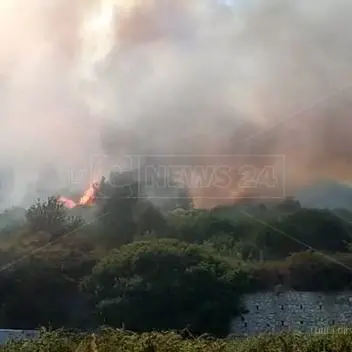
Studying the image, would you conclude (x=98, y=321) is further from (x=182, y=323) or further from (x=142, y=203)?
(x=142, y=203)

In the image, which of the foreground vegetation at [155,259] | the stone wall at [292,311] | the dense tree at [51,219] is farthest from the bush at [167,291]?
the dense tree at [51,219]

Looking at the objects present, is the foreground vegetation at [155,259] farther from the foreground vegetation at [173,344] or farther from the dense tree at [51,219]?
the foreground vegetation at [173,344]

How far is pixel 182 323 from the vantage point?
14875 mm

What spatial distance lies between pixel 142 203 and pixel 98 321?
586 centimetres

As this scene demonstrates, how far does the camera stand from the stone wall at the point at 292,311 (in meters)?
15.3

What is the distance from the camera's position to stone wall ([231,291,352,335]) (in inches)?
604

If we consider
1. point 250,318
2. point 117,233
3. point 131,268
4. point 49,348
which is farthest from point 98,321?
point 49,348

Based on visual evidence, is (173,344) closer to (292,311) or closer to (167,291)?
(167,291)

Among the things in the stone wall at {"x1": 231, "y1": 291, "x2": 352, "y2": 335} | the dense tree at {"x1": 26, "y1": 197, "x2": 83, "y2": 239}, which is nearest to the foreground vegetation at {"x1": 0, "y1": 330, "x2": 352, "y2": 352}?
the stone wall at {"x1": 231, "y1": 291, "x2": 352, "y2": 335}

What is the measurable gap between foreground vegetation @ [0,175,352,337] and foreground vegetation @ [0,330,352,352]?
7155 millimetres

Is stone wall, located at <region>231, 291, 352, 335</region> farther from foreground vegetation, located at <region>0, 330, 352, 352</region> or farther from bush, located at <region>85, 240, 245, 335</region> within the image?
foreground vegetation, located at <region>0, 330, 352, 352</region>

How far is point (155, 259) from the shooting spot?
52.7 ft

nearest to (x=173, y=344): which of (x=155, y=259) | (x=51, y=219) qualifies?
(x=155, y=259)

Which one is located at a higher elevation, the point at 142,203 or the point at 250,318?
the point at 142,203
